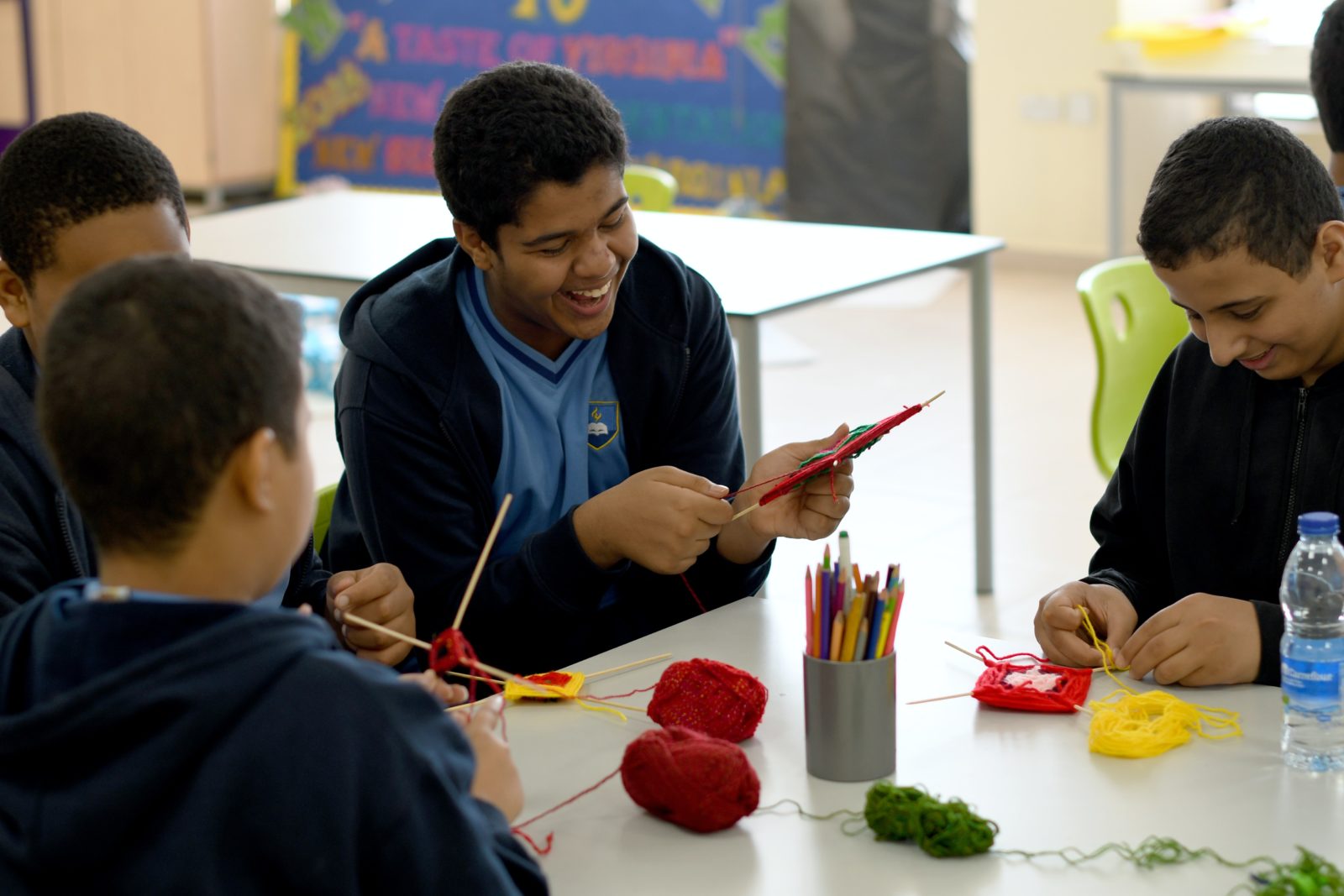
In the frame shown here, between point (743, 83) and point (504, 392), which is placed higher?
point (743, 83)

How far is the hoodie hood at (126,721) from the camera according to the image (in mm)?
970

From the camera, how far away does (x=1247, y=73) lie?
524 cm

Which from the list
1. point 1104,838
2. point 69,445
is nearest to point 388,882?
point 69,445

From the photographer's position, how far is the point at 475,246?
190cm

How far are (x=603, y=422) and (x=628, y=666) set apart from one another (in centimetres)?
46

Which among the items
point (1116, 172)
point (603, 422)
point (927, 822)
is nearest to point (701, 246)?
point (603, 422)

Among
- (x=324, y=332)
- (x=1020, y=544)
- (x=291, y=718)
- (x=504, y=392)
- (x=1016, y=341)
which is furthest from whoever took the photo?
(x=1016, y=341)

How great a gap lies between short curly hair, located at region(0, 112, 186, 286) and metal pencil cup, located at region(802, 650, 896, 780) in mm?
881

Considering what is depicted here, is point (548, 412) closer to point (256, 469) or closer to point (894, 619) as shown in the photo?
point (894, 619)

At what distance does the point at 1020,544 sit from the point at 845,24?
327cm

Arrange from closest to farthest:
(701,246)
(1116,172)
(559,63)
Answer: (701,246)
(1116,172)
(559,63)

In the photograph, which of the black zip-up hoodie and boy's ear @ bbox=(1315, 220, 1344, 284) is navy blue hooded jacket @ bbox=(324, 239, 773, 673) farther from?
boy's ear @ bbox=(1315, 220, 1344, 284)

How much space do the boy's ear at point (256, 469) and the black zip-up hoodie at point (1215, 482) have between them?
3.53ft

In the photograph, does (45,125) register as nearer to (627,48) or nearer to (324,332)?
(324,332)
